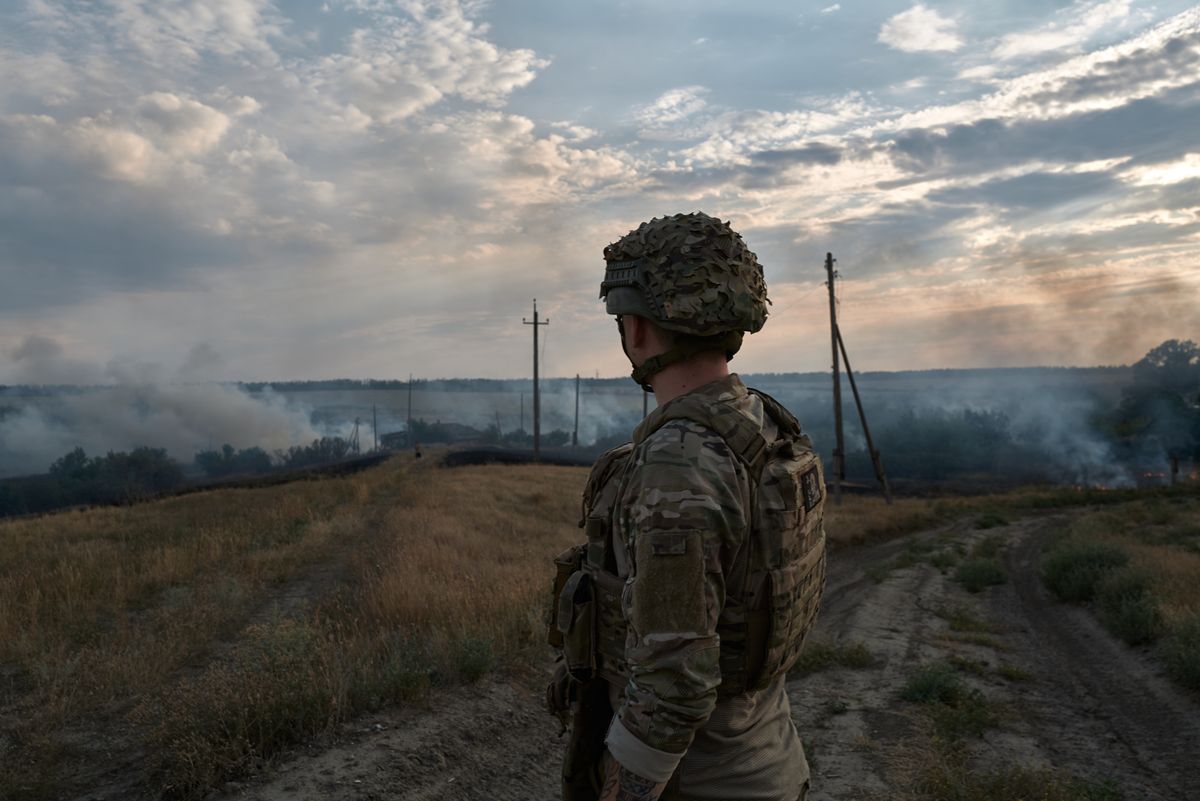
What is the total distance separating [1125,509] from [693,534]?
97.7 feet

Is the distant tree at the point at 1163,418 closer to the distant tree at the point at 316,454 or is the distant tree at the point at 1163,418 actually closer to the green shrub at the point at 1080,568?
the green shrub at the point at 1080,568

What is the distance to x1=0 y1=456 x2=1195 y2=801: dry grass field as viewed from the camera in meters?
4.82

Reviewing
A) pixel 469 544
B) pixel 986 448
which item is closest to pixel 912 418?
pixel 986 448

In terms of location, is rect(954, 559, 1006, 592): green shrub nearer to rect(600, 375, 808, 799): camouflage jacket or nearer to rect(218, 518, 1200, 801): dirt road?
rect(218, 518, 1200, 801): dirt road

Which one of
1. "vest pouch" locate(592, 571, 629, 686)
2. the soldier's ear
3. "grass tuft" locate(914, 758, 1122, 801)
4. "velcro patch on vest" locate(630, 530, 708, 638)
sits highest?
the soldier's ear

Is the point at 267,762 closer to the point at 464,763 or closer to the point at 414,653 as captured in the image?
the point at 464,763

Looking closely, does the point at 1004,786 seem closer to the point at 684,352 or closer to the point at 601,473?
the point at 601,473

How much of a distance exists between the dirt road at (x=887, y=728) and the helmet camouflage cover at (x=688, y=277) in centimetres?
371

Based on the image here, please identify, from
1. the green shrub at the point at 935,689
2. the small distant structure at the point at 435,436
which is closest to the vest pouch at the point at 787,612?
the green shrub at the point at 935,689

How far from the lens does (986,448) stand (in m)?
59.5

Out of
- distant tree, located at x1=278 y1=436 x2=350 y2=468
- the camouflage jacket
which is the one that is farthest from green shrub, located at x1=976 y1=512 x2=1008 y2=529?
distant tree, located at x1=278 y1=436 x2=350 y2=468

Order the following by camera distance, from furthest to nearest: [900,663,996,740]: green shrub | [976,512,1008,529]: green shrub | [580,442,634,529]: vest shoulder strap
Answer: [976,512,1008,529]: green shrub, [900,663,996,740]: green shrub, [580,442,634,529]: vest shoulder strap

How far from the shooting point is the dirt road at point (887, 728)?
473cm

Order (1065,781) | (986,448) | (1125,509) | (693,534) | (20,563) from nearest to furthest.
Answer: (693,534), (1065,781), (20,563), (1125,509), (986,448)
